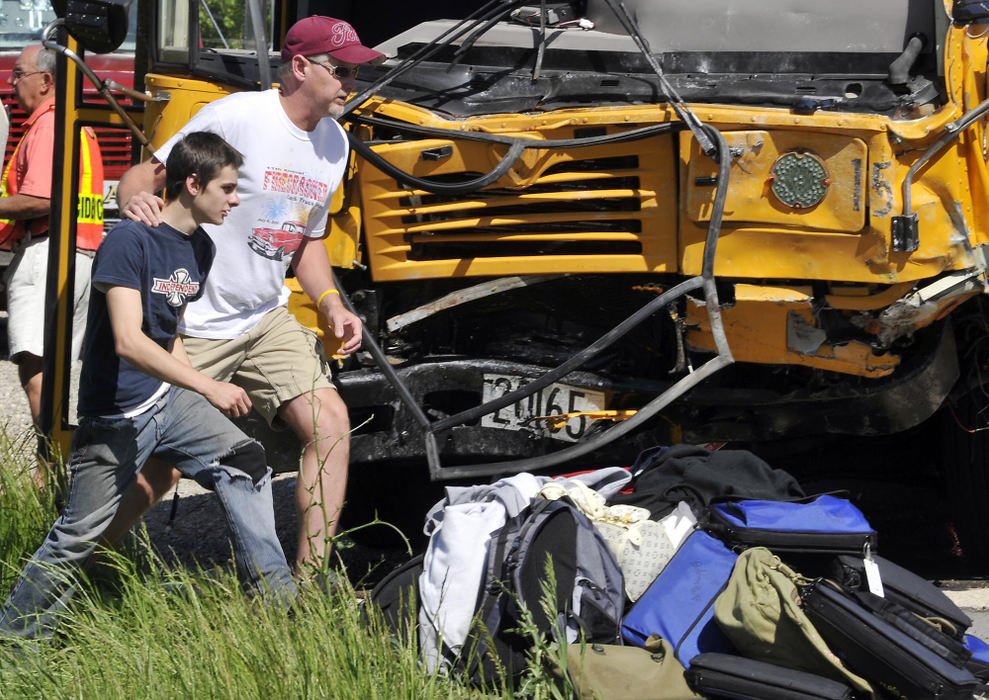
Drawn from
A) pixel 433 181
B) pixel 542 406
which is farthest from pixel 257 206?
pixel 542 406

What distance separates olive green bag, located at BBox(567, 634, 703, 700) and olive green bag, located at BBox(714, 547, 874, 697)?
19cm

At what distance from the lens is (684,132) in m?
4.07

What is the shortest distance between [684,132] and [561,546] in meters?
1.47

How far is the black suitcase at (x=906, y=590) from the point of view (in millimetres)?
3416

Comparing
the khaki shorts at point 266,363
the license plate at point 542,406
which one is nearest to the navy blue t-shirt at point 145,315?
the khaki shorts at point 266,363

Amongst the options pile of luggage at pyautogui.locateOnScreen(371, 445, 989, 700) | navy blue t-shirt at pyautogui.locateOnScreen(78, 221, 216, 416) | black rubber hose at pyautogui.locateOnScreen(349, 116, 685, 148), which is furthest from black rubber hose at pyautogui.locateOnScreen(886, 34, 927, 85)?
navy blue t-shirt at pyautogui.locateOnScreen(78, 221, 216, 416)

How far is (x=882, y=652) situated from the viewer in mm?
3160

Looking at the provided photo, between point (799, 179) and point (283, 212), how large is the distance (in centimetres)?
166

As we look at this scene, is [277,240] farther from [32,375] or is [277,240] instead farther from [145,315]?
[32,375]

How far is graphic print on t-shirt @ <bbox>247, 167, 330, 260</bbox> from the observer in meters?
3.94

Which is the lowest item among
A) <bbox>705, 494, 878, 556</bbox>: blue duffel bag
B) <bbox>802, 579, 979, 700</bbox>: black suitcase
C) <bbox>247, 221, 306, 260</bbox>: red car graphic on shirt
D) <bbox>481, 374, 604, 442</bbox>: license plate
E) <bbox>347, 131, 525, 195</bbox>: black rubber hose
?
<bbox>802, 579, 979, 700</bbox>: black suitcase

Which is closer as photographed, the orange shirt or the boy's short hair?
the boy's short hair

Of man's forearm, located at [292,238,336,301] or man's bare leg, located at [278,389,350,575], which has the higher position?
man's forearm, located at [292,238,336,301]

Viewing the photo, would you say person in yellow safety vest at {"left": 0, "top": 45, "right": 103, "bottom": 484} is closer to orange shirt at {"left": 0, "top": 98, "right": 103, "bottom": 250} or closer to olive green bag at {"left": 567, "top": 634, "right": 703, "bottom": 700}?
orange shirt at {"left": 0, "top": 98, "right": 103, "bottom": 250}
